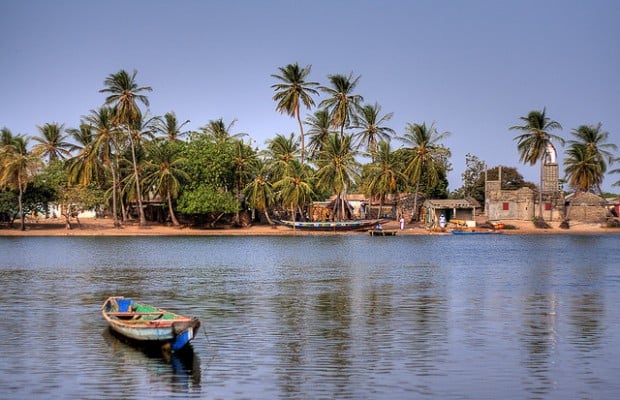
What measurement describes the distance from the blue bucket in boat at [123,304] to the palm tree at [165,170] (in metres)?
65.3

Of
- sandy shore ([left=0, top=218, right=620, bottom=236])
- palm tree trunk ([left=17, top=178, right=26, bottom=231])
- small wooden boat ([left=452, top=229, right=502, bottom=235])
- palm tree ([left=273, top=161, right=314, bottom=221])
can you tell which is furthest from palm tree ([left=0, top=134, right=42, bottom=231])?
small wooden boat ([left=452, top=229, right=502, bottom=235])

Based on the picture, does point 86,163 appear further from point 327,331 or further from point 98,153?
point 327,331

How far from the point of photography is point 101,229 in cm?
9644

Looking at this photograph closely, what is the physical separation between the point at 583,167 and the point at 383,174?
25.1 metres

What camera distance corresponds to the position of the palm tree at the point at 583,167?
9950 centimetres

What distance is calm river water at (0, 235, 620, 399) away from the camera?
17875 mm

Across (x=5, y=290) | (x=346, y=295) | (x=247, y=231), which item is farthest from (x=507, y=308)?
(x=247, y=231)

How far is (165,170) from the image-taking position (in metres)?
90.9

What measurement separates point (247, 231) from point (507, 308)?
6703cm

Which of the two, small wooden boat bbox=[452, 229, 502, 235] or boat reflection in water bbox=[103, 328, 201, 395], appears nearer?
boat reflection in water bbox=[103, 328, 201, 395]

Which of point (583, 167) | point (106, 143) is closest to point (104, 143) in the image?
point (106, 143)

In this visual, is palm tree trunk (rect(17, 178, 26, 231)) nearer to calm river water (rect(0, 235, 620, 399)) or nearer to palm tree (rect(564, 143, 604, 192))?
calm river water (rect(0, 235, 620, 399))

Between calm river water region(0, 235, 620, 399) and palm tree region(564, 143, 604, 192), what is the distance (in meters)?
48.0

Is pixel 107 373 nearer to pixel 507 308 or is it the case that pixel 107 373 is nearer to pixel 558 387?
pixel 558 387
